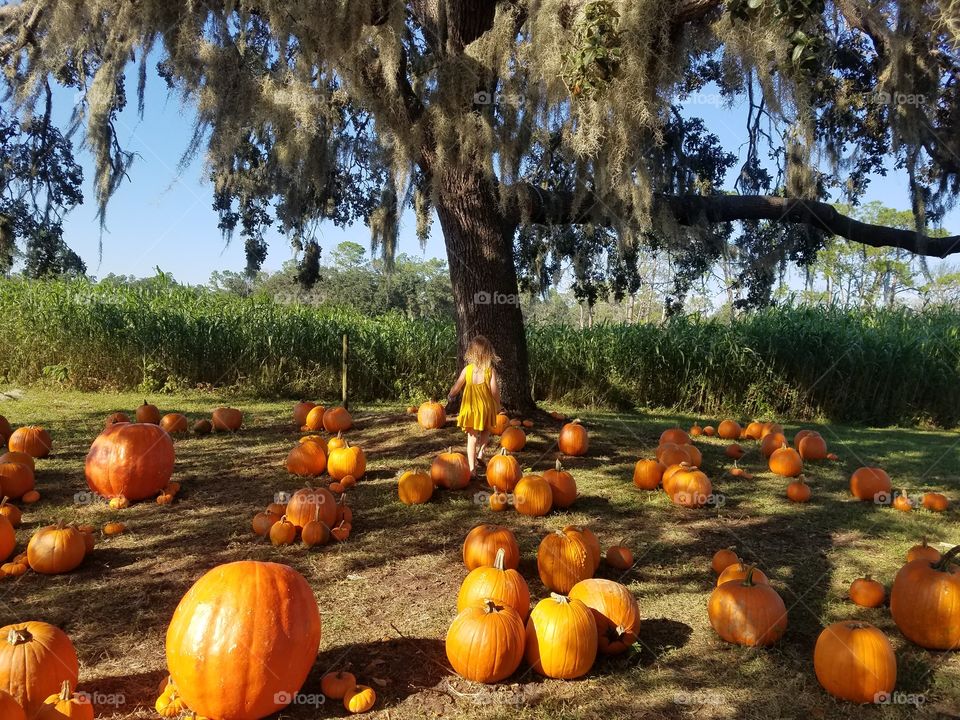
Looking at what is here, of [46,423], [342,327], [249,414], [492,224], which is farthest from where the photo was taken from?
[342,327]

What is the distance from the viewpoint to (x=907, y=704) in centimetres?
298

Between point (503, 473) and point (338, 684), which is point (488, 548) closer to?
point (338, 684)

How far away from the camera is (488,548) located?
4059 millimetres

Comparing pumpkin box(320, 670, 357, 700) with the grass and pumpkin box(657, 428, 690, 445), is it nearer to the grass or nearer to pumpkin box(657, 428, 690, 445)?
the grass

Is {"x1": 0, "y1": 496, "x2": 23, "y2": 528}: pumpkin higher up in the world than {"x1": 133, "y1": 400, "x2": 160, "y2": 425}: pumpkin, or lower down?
lower down

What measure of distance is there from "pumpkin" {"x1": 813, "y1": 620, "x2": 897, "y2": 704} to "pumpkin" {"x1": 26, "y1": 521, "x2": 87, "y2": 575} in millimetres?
4332

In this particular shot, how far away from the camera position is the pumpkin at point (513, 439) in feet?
22.4

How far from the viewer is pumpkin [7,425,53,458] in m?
6.64

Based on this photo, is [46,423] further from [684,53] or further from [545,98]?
[684,53]

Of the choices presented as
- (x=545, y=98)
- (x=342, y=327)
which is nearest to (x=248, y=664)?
(x=545, y=98)

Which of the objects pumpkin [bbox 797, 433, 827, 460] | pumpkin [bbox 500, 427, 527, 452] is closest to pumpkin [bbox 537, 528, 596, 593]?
pumpkin [bbox 500, 427, 527, 452]

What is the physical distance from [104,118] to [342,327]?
22.3 feet

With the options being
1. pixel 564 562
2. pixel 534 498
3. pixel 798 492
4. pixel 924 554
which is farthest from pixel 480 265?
pixel 924 554

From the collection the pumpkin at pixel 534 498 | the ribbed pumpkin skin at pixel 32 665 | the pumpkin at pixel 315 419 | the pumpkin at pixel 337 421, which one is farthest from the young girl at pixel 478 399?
the ribbed pumpkin skin at pixel 32 665
